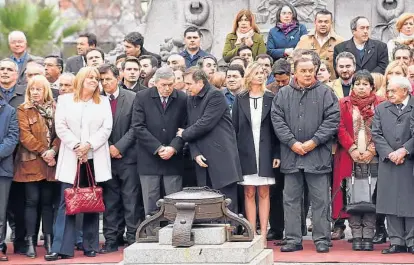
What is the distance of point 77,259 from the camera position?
14.8 metres

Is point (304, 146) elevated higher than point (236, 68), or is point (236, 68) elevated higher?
point (236, 68)

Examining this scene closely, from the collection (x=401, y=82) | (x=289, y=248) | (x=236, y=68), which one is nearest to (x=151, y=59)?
(x=236, y=68)

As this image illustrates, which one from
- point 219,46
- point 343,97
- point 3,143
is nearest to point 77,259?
point 3,143

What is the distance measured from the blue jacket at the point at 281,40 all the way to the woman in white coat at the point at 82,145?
3.57 metres

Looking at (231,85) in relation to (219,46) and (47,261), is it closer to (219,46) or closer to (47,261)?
(47,261)

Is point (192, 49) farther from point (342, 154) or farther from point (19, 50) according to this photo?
point (342, 154)

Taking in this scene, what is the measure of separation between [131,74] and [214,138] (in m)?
1.58

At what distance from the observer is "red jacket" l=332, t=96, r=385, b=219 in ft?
49.3

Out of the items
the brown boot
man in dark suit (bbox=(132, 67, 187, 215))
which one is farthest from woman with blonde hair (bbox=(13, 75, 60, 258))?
the brown boot

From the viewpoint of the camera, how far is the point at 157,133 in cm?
1505

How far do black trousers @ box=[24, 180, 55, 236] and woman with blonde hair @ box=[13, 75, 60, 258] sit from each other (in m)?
0.01

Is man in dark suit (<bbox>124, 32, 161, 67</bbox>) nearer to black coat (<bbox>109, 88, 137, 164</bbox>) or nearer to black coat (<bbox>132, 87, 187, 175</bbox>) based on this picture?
black coat (<bbox>109, 88, 137, 164</bbox>)

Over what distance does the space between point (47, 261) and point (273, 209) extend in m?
2.64

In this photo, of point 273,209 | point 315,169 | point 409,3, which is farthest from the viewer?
point 409,3
